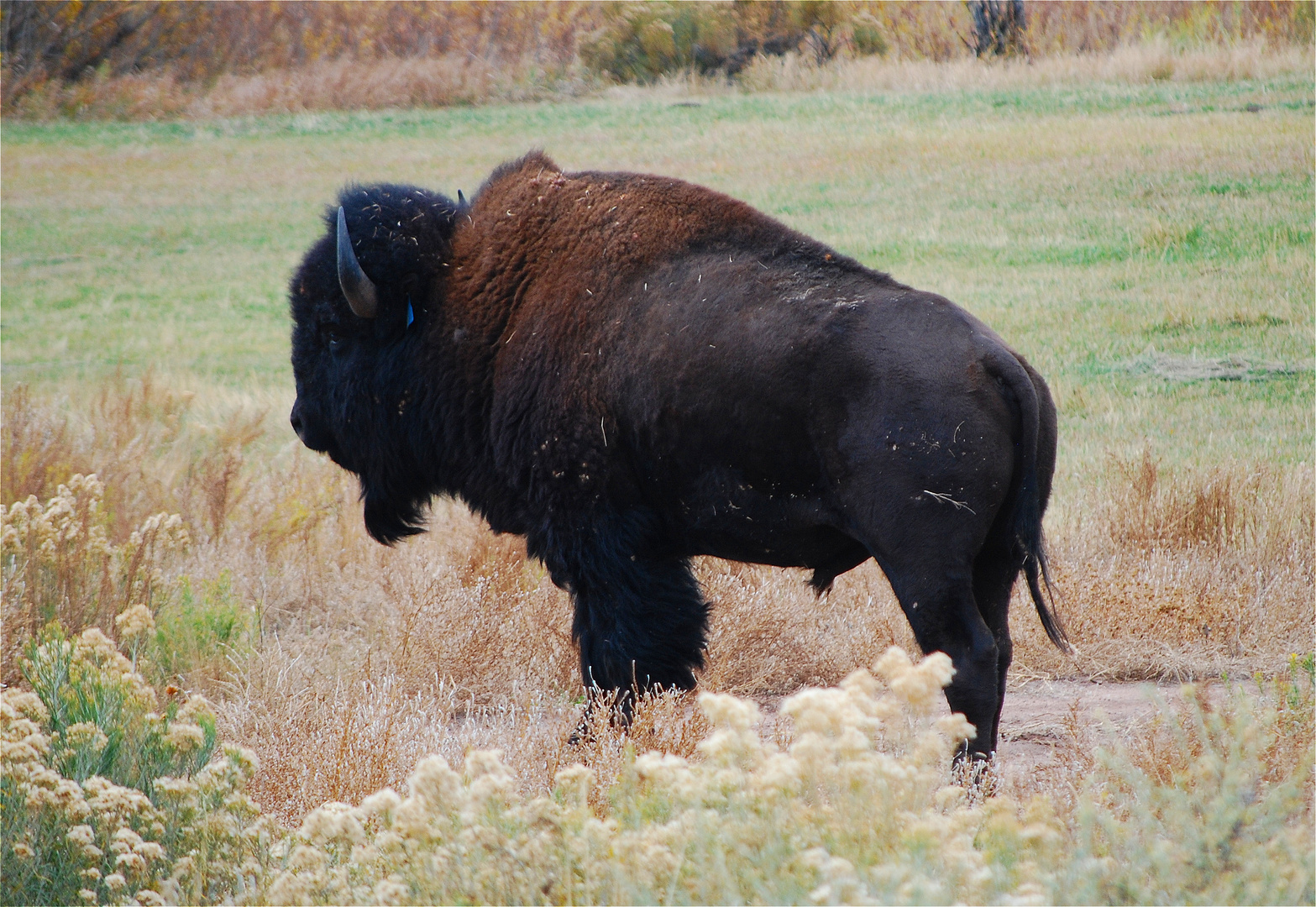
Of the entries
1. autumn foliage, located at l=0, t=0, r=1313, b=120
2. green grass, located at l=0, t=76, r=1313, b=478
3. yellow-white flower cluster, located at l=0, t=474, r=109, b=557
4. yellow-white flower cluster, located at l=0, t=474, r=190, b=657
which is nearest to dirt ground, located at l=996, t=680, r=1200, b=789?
green grass, located at l=0, t=76, r=1313, b=478

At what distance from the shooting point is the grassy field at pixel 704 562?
550 cm

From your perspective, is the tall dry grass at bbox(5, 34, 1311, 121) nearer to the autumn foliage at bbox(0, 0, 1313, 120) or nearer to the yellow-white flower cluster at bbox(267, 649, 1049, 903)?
the autumn foliage at bbox(0, 0, 1313, 120)

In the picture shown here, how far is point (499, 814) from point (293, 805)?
1488 millimetres

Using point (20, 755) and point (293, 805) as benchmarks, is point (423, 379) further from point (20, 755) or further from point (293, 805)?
point (20, 755)

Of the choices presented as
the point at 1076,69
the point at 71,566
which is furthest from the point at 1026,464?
the point at 1076,69

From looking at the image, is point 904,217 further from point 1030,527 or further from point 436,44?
point 436,44

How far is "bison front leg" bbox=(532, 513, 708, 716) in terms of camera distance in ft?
14.6

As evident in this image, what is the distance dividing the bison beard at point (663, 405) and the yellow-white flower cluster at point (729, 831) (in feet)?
3.72

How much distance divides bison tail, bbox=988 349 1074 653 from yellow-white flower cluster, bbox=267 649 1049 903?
1.24 meters

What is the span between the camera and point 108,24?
28.8 metres

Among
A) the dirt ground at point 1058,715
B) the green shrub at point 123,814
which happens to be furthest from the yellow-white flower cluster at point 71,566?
the dirt ground at point 1058,715

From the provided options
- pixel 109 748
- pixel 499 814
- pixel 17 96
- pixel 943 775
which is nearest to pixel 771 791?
pixel 499 814

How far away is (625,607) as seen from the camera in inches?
176

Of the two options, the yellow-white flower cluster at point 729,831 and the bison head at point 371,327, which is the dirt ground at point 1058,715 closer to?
the yellow-white flower cluster at point 729,831
